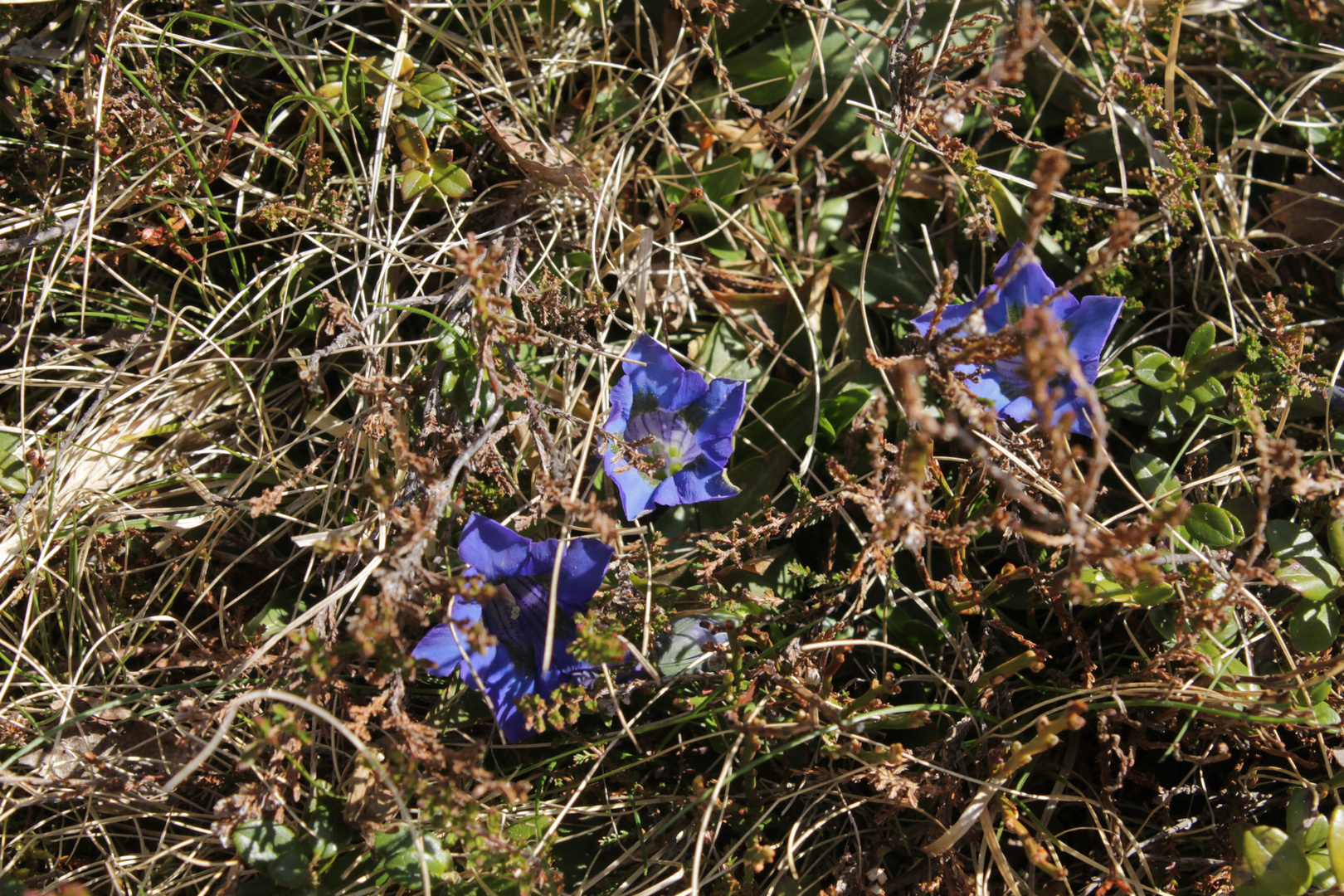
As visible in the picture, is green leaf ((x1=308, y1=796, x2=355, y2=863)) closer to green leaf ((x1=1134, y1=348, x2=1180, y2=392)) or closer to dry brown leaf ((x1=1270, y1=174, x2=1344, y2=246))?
green leaf ((x1=1134, y1=348, x2=1180, y2=392))

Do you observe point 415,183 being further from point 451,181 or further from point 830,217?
point 830,217

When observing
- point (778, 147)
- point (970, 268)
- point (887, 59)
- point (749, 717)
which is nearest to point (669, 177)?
point (778, 147)

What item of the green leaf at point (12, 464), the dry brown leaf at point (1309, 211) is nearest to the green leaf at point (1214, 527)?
the dry brown leaf at point (1309, 211)

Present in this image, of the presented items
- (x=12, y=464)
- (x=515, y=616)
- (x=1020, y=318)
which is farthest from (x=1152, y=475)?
(x=12, y=464)

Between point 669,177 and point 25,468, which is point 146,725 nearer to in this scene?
point 25,468

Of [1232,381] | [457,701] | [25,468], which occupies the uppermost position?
[1232,381]

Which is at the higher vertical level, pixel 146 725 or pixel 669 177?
pixel 669 177
